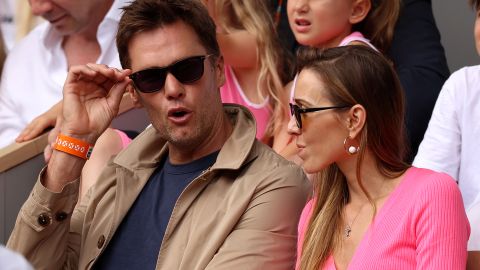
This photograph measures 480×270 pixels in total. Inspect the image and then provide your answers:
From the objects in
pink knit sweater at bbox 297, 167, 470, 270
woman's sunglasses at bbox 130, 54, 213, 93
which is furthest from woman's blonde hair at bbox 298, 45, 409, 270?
woman's sunglasses at bbox 130, 54, 213, 93

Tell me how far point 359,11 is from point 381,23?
12 cm

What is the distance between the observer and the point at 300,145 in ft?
10.3

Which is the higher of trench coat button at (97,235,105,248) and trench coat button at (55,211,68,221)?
trench coat button at (55,211,68,221)

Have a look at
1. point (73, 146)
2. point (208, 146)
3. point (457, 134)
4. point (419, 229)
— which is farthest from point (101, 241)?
point (457, 134)

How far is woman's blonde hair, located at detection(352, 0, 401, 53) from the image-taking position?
4.44m

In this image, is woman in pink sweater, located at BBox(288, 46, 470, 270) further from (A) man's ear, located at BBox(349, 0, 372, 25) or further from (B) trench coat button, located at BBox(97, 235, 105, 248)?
(A) man's ear, located at BBox(349, 0, 372, 25)

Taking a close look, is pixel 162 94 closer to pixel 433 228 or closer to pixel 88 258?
pixel 88 258

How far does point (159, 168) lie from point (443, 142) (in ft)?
3.26

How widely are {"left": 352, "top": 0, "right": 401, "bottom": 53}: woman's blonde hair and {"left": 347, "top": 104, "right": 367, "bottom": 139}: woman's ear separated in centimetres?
146

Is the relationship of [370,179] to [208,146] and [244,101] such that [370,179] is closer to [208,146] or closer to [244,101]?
[208,146]

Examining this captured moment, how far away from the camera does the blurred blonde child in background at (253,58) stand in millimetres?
4559

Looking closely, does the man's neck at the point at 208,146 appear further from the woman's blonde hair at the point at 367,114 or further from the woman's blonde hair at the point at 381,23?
the woman's blonde hair at the point at 381,23

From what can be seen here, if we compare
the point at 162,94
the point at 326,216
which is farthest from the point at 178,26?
the point at 326,216

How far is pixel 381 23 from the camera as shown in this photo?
4.46 metres
